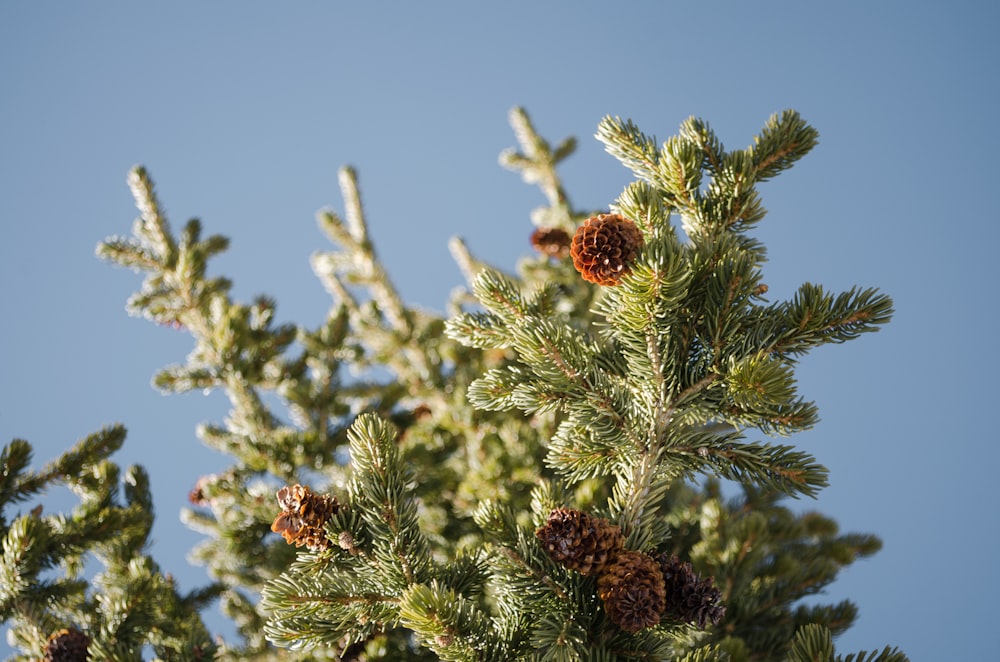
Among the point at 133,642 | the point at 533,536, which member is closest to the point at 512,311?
the point at 533,536

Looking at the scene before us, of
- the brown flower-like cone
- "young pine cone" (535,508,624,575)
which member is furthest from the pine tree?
the brown flower-like cone

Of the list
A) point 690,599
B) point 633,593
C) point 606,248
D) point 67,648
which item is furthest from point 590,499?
point 67,648

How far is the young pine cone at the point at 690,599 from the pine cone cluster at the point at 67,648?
6.91 feet

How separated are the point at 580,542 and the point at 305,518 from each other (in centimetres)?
80

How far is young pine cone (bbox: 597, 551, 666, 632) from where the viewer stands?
1.95 metres

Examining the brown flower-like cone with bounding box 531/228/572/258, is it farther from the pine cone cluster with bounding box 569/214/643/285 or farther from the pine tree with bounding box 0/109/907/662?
the pine cone cluster with bounding box 569/214/643/285

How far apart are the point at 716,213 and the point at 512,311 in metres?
0.82

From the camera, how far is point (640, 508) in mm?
2312

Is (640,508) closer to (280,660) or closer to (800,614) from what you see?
(800,614)

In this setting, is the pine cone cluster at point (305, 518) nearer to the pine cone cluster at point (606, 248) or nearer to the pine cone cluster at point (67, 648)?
the pine cone cluster at point (606, 248)

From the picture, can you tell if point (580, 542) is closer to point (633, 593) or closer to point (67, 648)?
point (633, 593)

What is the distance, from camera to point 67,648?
2650 mm

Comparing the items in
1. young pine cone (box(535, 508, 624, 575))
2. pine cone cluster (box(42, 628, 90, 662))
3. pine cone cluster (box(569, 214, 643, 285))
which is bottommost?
pine cone cluster (box(42, 628, 90, 662))

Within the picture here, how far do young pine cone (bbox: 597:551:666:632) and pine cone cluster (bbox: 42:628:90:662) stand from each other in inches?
77.5
